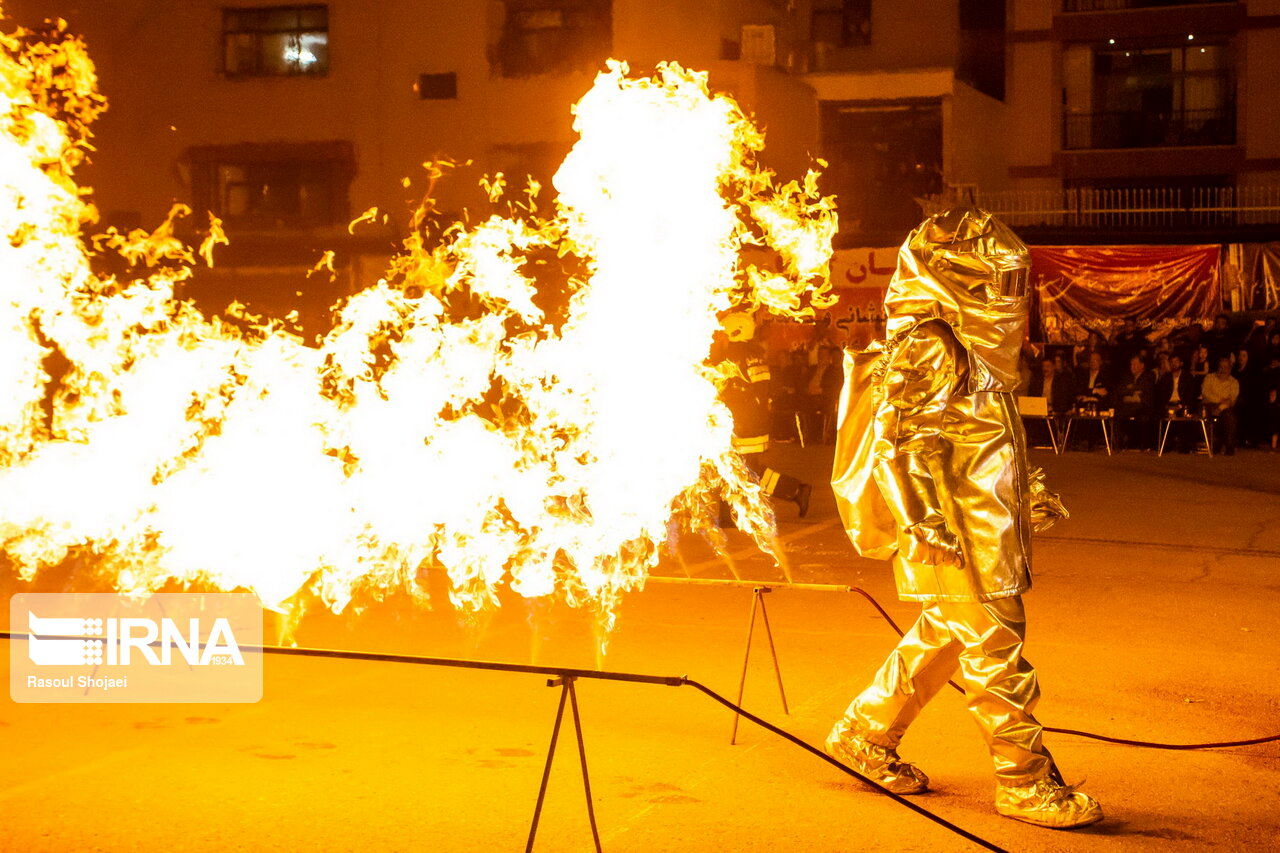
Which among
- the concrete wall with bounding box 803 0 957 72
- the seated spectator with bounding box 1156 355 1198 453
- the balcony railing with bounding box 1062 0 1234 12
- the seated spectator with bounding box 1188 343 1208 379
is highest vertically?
the balcony railing with bounding box 1062 0 1234 12

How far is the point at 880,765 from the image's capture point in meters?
5.31

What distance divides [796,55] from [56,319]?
73.8 feet

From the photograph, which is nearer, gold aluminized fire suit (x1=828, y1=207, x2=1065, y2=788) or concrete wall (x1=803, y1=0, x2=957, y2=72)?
gold aluminized fire suit (x1=828, y1=207, x2=1065, y2=788)

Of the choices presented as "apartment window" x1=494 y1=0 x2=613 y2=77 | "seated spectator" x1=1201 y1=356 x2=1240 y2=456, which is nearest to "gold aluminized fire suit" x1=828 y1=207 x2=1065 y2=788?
"seated spectator" x1=1201 y1=356 x2=1240 y2=456

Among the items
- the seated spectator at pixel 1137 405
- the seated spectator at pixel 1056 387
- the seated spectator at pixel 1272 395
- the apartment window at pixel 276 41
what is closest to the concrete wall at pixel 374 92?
the apartment window at pixel 276 41

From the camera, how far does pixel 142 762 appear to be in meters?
5.84

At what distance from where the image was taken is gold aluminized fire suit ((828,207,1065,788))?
493 cm

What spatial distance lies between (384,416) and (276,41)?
20.6m

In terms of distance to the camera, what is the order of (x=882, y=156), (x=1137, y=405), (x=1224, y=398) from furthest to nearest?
1. (x=882, y=156)
2. (x=1137, y=405)
3. (x=1224, y=398)

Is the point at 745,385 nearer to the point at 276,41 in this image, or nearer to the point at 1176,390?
the point at 1176,390

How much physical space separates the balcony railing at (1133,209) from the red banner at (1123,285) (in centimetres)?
73

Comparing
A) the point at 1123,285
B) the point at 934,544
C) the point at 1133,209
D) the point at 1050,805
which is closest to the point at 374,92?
the point at 1133,209

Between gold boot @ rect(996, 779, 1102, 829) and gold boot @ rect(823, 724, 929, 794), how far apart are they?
1.38 ft

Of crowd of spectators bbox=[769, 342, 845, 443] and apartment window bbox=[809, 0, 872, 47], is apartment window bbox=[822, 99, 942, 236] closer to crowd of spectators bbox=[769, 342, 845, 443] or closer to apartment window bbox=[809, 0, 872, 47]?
apartment window bbox=[809, 0, 872, 47]
